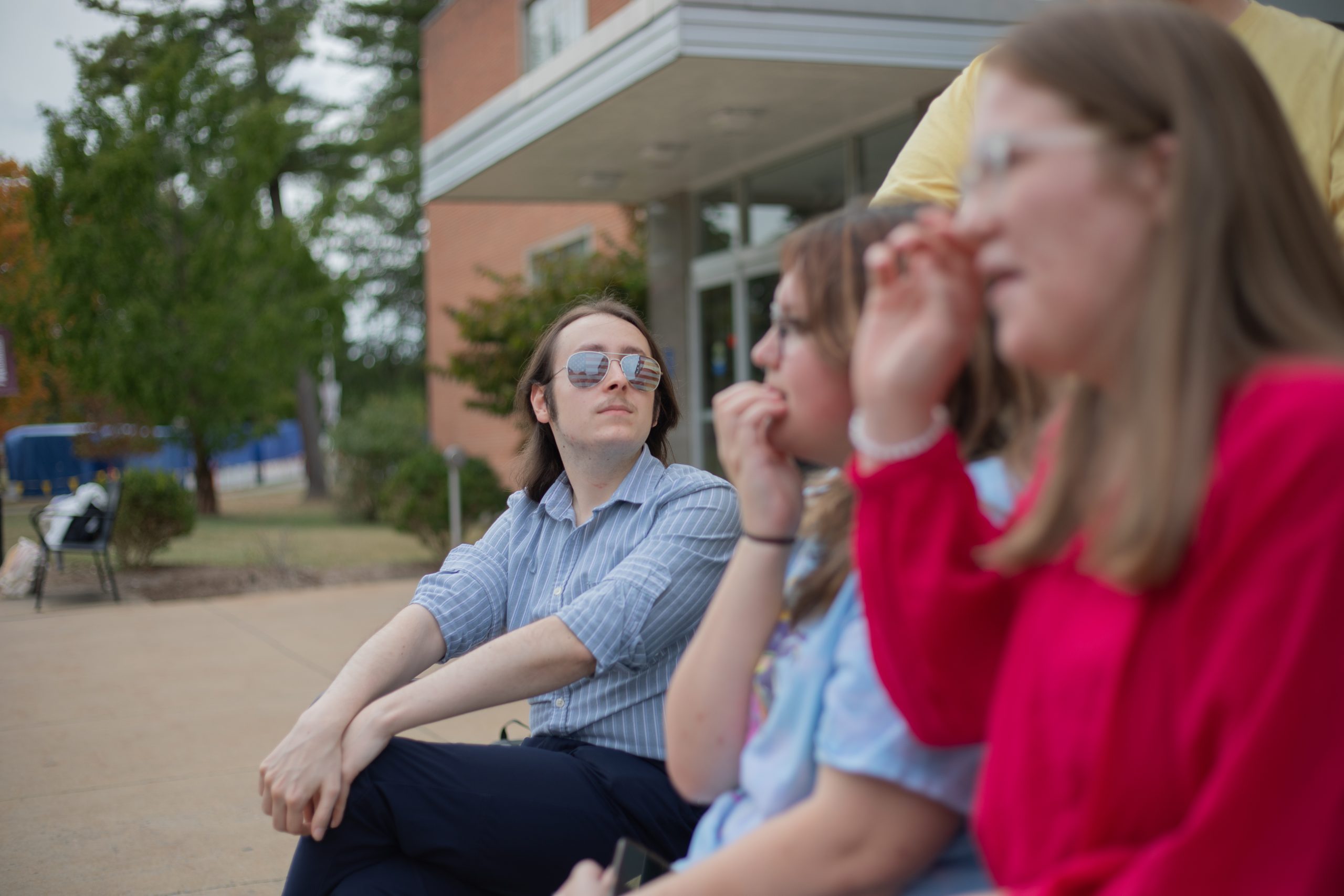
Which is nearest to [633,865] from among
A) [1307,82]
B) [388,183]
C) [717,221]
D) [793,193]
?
[1307,82]

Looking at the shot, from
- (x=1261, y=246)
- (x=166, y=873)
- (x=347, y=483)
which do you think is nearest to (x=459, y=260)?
(x=347, y=483)

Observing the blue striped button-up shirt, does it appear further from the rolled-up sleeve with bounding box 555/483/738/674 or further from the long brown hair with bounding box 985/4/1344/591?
the long brown hair with bounding box 985/4/1344/591

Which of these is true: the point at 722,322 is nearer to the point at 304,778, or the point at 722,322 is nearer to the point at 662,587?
the point at 662,587

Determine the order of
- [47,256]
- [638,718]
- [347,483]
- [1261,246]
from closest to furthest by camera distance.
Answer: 1. [1261,246]
2. [638,718]
3. [47,256]
4. [347,483]

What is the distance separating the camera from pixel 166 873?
391 centimetres

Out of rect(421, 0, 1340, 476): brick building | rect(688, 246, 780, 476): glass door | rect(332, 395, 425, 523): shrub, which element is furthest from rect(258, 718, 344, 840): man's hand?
rect(332, 395, 425, 523): shrub

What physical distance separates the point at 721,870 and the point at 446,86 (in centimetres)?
1767

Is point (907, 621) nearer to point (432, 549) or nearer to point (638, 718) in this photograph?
point (638, 718)

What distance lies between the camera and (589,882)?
5.44 ft

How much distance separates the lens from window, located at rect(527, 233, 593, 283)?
12.6 m

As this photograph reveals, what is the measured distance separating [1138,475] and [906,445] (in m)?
0.23

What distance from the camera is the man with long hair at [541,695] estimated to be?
2.16 metres

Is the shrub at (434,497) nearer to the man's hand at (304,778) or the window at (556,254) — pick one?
the window at (556,254)

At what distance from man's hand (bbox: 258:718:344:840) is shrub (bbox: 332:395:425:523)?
16.3 metres
